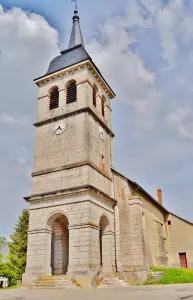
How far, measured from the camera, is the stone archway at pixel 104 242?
1811cm

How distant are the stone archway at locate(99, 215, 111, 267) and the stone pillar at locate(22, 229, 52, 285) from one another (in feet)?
11.3

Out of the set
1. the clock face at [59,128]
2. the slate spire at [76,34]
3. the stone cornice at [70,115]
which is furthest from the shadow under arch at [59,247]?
the slate spire at [76,34]

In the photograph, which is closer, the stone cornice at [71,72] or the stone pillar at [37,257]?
the stone pillar at [37,257]

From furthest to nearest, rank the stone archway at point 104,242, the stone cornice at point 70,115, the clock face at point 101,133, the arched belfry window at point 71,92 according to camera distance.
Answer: the clock face at point 101,133
the arched belfry window at point 71,92
the stone cornice at point 70,115
the stone archway at point 104,242

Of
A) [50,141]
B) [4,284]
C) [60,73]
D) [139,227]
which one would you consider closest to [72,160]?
[50,141]

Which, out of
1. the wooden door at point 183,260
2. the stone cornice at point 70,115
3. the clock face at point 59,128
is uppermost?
Result: the stone cornice at point 70,115

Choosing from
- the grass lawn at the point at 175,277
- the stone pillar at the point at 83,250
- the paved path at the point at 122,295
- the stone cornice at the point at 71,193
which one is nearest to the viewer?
the paved path at the point at 122,295

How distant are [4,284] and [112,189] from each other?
14323mm

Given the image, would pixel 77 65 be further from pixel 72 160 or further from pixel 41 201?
pixel 41 201

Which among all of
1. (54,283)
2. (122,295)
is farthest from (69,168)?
(122,295)

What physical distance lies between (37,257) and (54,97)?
1169 centimetres

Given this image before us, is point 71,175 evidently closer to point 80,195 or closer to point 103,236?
point 80,195

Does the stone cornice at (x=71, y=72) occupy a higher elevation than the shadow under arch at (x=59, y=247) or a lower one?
higher

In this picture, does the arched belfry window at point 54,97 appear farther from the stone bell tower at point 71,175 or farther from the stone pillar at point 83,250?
the stone pillar at point 83,250
